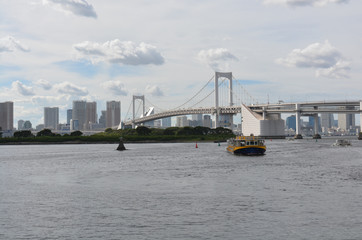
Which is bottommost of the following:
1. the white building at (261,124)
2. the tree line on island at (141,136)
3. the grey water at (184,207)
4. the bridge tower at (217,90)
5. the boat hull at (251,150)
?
the grey water at (184,207)

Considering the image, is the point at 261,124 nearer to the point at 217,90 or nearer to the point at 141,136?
the point at 217,90

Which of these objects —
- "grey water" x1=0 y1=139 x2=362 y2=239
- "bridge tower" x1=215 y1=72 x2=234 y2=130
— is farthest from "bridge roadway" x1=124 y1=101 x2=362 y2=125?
"grey water" x1=0 y1=139 x2=362 y2=239

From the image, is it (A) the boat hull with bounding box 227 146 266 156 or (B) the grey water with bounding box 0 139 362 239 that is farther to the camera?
(A) the boat hull with bounding box 227 146 266 156

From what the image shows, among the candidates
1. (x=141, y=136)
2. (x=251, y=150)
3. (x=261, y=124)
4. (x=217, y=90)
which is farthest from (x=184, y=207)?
(x=217, y=90)

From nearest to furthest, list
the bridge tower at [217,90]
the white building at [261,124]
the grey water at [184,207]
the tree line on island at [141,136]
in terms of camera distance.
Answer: the grey water at [184,207] < the tree line on island at [141,136] < the white building at [261,124] < the bridge tower at [217,90]

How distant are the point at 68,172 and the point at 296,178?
2004 centimetres

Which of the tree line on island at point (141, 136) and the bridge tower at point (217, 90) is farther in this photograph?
the bridge tower at point (217, 90)

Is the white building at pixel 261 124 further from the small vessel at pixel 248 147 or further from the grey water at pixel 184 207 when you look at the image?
the grey water at pixel 184 207

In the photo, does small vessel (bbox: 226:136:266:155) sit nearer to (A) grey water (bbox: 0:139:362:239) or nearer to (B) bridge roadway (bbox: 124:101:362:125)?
(A) grey water (bbox: 0:139:362:239)

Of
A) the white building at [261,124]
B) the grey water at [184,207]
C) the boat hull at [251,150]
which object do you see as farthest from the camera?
the white building at [261,124]

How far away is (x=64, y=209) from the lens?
68.8 ft

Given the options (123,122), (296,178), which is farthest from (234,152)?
(123,122)

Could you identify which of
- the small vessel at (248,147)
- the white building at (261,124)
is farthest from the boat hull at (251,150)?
the white building at (261,124)

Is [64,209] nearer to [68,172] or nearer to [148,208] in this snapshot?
[148,208]
